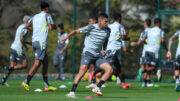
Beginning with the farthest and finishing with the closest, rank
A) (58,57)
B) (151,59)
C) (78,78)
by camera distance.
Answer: (58,57)
(151,59)
(78,78)

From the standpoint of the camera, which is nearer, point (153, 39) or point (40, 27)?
point (40, 27)

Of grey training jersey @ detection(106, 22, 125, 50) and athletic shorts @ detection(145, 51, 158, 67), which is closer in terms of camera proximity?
grey training jersey @ detection(106, 22, 125, 50)

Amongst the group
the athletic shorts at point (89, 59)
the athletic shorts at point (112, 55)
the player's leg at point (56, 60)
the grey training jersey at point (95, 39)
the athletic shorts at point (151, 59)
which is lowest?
the player's leg at point (56, 60)

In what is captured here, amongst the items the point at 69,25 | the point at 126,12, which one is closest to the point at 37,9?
the point at 69,25

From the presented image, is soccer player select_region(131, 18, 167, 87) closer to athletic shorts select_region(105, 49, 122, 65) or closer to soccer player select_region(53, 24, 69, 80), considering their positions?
athletic shorts select_region(105, 49, 122, 65)

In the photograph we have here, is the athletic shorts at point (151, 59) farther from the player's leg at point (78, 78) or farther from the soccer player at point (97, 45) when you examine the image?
the player's leg at point (78, 78)

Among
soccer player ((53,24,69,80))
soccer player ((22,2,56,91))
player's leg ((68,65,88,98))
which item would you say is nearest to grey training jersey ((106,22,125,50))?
soccer player ((22,2,56,91))

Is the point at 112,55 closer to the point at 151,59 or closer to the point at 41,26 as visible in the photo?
the point at 151,59

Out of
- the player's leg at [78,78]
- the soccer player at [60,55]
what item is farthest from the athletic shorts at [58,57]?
the player's leg at [78,78]

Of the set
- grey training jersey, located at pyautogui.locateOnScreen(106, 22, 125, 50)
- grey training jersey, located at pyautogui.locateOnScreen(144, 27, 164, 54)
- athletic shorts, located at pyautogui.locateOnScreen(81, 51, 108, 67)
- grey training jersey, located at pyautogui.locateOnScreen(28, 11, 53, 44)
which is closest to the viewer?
athletic shorts, located at pyautogui.locateOnScreen(81, 51, 108, 67)

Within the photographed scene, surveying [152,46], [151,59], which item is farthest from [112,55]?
[152,46]

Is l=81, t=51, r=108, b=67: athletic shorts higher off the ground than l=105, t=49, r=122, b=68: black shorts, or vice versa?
l=81, t=51, r=108, b=67: athletic shorts

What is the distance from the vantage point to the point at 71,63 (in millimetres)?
26969

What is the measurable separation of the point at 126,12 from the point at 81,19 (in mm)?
2160
